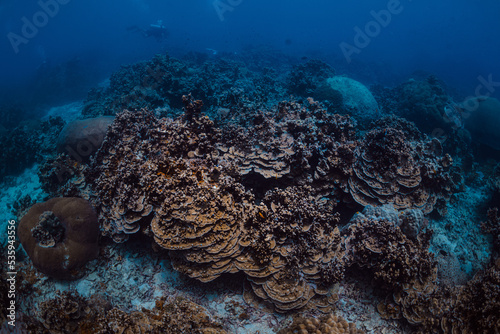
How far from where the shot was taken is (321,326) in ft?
13.9

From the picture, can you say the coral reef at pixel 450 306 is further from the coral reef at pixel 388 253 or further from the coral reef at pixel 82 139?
A: the coral reef at pixel 82 139

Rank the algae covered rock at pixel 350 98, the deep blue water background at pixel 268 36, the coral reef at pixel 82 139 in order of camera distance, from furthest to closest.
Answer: the deep blue water background at pixel 268 36 → the algae covered rock at pixel 350 98 → the coral reef at pixel 82 139

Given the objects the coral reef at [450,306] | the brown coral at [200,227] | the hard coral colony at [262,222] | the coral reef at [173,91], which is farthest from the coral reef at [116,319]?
the coral reef at [173,91]

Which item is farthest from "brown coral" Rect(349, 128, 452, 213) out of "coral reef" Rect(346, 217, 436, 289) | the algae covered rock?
the algae covered rock

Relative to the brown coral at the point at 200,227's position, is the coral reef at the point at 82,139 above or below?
below

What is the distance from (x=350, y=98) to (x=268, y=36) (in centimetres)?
6543

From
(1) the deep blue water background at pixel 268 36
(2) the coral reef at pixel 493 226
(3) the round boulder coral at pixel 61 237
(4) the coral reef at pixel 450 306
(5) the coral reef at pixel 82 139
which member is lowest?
(1) the deep blue water background at pixel 268 36

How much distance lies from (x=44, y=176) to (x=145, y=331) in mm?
7836

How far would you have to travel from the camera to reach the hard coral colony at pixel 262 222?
14.9 feet

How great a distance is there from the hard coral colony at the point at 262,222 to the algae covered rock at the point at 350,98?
6.95 m

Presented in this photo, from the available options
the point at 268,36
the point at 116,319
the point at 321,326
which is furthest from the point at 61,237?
the point at 268,36

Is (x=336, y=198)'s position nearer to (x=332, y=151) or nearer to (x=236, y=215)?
(x=332, y=151)

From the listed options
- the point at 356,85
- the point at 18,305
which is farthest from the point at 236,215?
the point at 356,85

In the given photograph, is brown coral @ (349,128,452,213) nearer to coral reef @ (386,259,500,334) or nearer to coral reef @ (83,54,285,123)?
coral reef @ (386,259,500,334)
